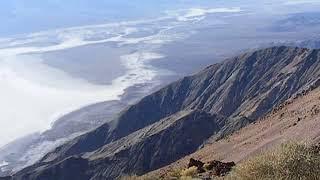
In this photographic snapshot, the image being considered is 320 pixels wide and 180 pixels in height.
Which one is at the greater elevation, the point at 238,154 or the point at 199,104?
the point at 238,154

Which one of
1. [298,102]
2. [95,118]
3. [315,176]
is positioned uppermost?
[315,176]

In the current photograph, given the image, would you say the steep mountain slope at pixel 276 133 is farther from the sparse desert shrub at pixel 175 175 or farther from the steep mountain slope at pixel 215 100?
the steep mountain slope at pixel 215 100

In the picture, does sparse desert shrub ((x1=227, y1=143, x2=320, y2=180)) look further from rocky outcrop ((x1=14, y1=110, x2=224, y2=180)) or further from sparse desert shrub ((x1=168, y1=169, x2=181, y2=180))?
rocky outcrop ((x1=14, y1=110, x2=224, y2=180))

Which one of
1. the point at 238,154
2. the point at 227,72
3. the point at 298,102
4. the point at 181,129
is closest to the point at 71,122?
the point at 227,72

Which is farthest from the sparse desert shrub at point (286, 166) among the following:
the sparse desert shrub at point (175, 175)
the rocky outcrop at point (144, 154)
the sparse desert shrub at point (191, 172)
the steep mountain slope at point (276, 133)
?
the rocky outcrop at point (144, 154)

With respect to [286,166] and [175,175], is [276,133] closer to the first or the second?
[175,175]

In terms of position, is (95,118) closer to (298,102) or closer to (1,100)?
(1,100)
